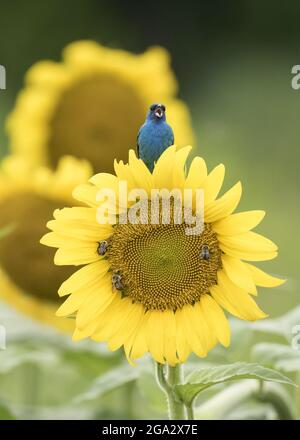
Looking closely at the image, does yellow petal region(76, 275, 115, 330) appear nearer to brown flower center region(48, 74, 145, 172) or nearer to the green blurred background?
brown flower center region(48, 74, 145, 172)

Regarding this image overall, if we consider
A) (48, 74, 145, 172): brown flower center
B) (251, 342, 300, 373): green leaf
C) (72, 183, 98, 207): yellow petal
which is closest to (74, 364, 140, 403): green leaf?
(251, 342, 300, 373): green leaf

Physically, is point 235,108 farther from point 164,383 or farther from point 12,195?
point 164,383

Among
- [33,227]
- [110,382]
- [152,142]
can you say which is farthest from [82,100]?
[152,142]

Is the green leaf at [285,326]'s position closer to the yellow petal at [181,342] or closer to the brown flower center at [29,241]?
the yellow petal at [181,342]
